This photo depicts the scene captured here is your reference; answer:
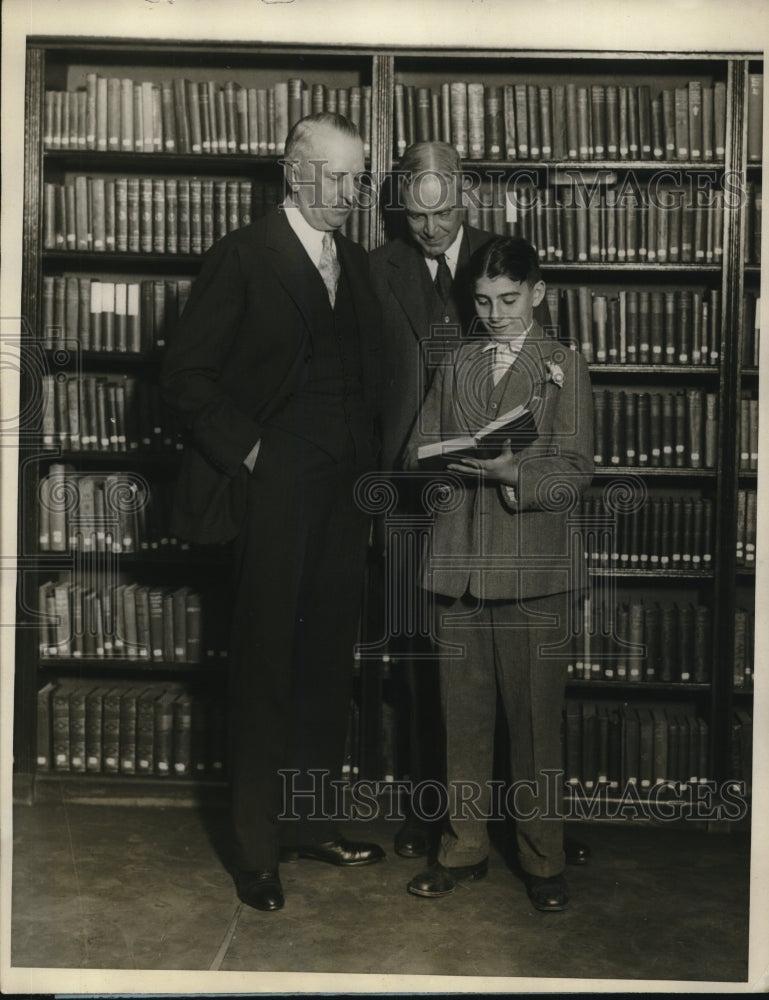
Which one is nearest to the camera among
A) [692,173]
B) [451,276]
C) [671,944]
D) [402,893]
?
[671,944]

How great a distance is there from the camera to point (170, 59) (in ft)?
11.4

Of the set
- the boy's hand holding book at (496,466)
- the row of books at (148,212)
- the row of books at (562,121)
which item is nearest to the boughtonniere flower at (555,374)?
the boy's hand holding book at (496,466)

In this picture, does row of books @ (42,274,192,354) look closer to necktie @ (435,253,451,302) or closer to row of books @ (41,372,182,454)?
row of books @ (41,372,182,454)

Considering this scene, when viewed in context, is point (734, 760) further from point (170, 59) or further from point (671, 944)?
point (170, 59)

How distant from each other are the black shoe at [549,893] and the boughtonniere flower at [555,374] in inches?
52.6

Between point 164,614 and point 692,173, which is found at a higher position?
point 692,173

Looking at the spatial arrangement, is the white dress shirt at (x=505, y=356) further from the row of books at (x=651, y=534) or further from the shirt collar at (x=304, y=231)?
the row of books at (x=651, y=534)

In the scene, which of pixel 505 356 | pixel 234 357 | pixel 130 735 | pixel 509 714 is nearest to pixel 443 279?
pixel 505 356

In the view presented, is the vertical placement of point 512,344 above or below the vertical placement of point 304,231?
below

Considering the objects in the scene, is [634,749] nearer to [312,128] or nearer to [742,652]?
[742,652]

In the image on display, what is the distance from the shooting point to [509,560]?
261cm

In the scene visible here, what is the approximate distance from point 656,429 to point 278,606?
1.52 metres

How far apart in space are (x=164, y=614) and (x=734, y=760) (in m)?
2.05

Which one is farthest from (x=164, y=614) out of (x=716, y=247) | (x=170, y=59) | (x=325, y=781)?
(x=716, y=247)
